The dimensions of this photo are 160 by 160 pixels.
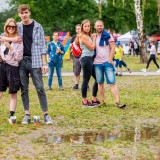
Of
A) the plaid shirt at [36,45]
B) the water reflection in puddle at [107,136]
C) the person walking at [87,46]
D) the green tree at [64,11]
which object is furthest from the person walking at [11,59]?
the green tree at [64,11]

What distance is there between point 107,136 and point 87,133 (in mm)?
348

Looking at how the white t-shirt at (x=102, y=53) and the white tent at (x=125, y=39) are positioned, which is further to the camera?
the white tent at (x=125, y=39)

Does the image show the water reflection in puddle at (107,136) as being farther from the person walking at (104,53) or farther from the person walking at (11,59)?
the person walking at (104,53)

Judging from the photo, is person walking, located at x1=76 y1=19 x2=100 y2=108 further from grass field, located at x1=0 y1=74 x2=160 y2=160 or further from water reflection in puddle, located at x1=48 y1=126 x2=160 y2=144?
water reflection in puddle, located at x1=48 y1=126 x2=160 y2=144

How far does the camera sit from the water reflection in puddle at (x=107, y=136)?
595cm

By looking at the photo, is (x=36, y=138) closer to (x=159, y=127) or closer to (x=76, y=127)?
(x=76, y=127)

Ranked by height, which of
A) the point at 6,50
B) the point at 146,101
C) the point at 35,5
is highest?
the point at 35,5

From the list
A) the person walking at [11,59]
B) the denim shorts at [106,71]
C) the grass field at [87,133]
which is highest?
the person walking at [11,59]

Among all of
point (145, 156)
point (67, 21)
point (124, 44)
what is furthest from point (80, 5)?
point (145, 156)

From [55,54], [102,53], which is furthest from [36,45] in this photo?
[55,54]

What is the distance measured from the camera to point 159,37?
62.8 m

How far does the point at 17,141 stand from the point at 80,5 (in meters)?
34.7

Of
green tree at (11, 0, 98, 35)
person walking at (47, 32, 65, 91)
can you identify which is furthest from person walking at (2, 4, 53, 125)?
green tree at (11, 0, 98, 35)

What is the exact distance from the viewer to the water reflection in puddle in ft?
19.5
